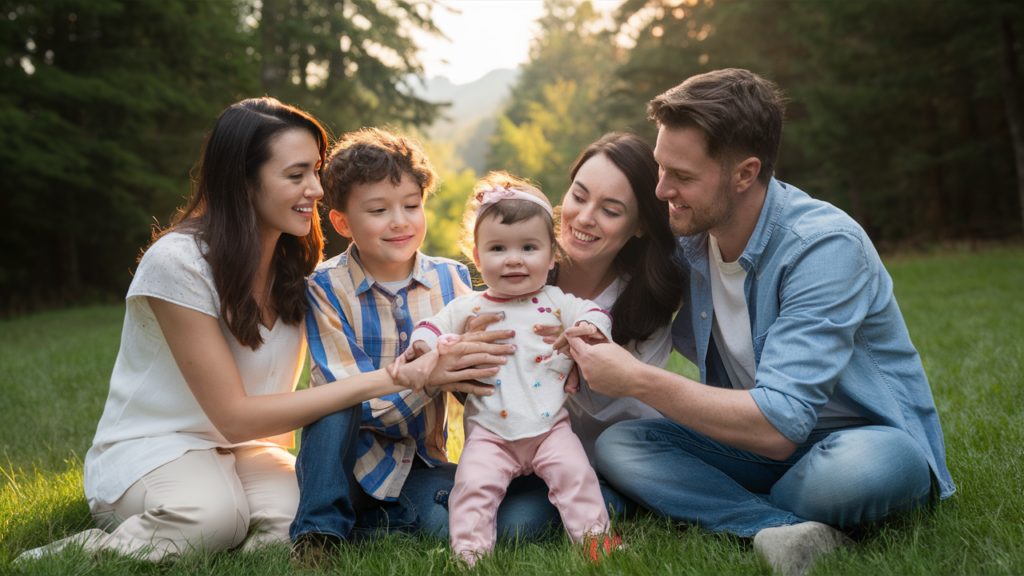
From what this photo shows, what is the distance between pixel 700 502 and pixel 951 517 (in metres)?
0.84

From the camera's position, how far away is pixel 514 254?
2.80 m

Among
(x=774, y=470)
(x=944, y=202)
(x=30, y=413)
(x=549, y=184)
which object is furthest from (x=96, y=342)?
(x=549, y=184)

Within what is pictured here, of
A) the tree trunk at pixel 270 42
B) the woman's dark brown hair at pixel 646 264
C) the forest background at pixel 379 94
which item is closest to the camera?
the woman's dark brown hair at pixel 646 264

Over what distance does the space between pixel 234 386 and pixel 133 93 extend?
15.3 m

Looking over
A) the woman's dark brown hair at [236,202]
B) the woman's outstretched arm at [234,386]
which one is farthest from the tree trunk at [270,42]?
the woman's outstretched arm at [234,386]

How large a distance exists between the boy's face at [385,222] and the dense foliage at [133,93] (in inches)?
527

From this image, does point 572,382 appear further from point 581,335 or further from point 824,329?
point 824,329

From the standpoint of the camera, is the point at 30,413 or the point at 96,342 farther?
the point at 96,342

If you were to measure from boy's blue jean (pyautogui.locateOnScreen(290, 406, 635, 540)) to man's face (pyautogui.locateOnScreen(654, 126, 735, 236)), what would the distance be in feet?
3.83

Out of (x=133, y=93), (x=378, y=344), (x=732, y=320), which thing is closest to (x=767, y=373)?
(x=732, y=320)

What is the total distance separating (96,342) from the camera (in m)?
9.14

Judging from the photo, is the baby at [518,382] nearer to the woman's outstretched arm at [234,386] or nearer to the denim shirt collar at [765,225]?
the woman's outstretched arm at [234,386]

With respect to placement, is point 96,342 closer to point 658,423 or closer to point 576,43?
point 658,423

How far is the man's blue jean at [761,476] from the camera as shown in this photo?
91.5 inches
